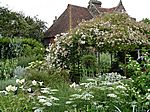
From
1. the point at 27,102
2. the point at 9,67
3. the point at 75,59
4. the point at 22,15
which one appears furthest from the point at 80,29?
the point at 22,15

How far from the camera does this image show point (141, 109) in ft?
13.8

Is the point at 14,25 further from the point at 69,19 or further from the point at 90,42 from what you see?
the point at 90,42

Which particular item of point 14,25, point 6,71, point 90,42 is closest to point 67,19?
point 14,25

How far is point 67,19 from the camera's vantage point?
32781 mm

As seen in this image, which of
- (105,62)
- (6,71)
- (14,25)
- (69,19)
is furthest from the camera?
(69,19)

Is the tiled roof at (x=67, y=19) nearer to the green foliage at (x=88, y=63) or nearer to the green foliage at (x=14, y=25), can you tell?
the green foliage at (x=14, y=25)

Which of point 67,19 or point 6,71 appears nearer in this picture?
point 6,71

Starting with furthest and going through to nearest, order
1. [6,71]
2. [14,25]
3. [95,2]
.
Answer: [95,2] < [14,25] < [6,71]

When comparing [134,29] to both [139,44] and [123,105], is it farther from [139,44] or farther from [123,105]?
[123,105]

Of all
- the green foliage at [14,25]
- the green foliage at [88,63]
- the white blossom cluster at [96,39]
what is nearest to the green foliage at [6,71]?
the white blossom cluster at [96,39]

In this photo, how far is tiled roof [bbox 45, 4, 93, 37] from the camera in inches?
1275

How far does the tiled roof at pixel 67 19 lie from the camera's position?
32.4m

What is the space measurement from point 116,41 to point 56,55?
1976mm

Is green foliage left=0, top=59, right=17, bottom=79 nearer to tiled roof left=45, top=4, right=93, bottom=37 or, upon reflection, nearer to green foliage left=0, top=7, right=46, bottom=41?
green foliage left=0, top=7, right=46, bottom=41
